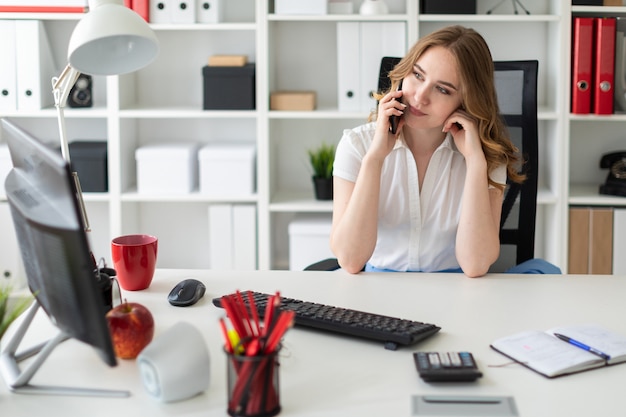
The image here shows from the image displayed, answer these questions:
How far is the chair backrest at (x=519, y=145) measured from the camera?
2.37 metres

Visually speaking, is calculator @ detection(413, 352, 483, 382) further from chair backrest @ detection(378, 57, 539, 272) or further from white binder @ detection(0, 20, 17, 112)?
white binder @ detection(0, 20, 17, 112)

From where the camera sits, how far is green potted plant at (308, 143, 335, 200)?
3.58 meters

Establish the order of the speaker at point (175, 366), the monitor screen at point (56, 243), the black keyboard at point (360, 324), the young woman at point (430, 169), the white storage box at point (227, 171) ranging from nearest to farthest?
the monitor screen at point (56, 243), the speaker at point (175, 366), the black keyboard at point (360, 324), the young woman at point (430, 169), the white storage box at point (227, 171)

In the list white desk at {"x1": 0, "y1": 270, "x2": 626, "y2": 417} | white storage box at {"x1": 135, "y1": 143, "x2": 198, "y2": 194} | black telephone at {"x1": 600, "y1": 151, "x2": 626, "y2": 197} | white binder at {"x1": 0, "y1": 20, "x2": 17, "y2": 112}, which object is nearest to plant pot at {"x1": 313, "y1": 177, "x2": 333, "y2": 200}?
white storage box at {"x1": 135, "y1": 143, "x2": 198, "y2": 194}

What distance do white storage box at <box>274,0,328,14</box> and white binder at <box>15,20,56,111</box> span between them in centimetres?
96

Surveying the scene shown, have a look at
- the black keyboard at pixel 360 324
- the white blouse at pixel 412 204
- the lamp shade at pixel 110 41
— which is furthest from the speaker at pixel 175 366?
the white blouse at pixel 412 204

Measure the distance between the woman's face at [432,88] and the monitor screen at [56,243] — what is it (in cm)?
100

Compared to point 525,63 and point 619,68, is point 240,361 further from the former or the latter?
point 619,68

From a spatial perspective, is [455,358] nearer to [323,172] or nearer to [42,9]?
[323,172]

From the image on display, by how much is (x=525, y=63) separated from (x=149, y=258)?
1.14 m

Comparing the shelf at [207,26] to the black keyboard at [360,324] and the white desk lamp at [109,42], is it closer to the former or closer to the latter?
the white desk lamp at [109,42]

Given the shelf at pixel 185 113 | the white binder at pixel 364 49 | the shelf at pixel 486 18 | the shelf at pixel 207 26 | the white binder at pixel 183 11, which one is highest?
the white binder at pixel 183 11

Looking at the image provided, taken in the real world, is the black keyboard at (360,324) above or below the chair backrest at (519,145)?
below

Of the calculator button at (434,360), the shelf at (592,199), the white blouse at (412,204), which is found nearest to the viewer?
the calculator button at (434,360)
